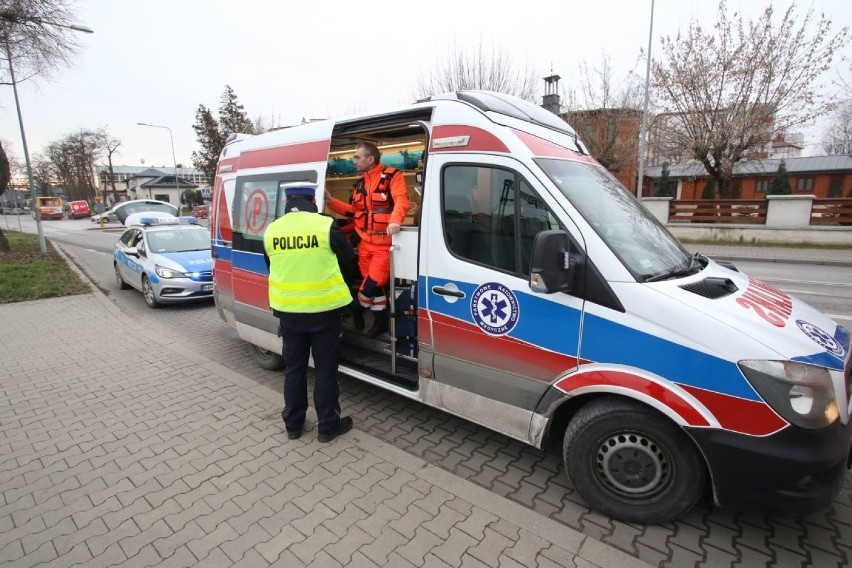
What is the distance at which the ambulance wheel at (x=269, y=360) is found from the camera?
504cm

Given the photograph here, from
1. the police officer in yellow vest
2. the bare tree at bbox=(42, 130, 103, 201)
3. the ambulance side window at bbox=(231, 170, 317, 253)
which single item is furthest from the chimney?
the bare tree at bbox=(42, 130, 103, 201)

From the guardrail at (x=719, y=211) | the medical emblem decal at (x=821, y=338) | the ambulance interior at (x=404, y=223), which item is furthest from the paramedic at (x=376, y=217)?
the guardrail at (x=719, y=211)

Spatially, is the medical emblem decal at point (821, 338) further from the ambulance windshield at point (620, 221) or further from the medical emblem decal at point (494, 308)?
the medical emblem decal at point (494, 308)

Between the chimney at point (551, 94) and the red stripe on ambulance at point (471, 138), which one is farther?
the chimney at point (551, 94)

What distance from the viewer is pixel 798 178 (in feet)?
125

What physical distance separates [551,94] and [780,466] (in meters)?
20.2

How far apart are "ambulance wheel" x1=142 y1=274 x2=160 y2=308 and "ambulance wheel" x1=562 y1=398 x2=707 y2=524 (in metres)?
8.39

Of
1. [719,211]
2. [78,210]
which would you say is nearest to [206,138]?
[78,210]

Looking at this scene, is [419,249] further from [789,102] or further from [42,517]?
[789,102]

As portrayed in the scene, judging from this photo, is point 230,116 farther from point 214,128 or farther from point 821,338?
point 821,338

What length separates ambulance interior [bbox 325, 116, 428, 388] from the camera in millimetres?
3785

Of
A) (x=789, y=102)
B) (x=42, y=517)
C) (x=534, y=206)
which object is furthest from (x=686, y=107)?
(x=42, y=517)

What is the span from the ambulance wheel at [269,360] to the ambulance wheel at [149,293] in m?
4.38

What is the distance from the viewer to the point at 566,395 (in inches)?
102
